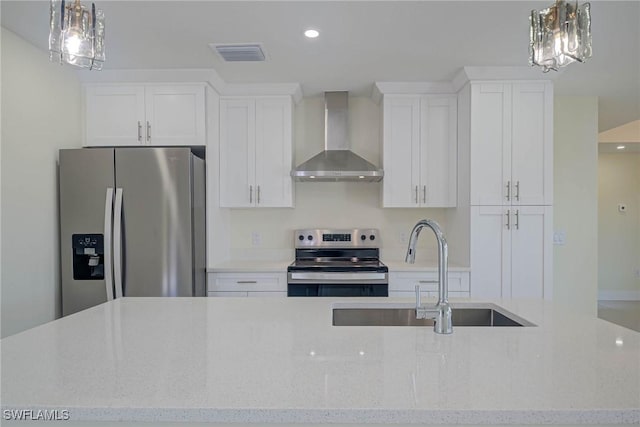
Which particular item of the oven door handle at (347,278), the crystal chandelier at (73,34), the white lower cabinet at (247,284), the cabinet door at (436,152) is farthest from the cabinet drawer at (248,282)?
the crystal chandelier at (73,34)

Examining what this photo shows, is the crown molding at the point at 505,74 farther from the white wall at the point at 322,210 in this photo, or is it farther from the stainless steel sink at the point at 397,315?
the stainless steel sink at the point at 397,315

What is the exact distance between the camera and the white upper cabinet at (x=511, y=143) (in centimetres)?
308

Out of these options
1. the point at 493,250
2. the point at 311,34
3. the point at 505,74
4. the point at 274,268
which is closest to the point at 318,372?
the point at 311,34

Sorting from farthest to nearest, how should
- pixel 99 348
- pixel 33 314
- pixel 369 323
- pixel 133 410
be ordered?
pixel 33 314 < pixel 369 323 < pixel 99 348 < pixel 133 410

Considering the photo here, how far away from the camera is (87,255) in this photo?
2.82m

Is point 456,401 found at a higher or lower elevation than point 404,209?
lower

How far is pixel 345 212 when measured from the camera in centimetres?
382

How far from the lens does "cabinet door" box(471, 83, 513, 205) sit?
10.1 ft

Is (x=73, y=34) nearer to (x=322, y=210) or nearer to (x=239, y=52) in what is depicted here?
(x=239, y=52)

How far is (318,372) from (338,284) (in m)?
2.12

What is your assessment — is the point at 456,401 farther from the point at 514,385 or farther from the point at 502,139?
the point at 502,139

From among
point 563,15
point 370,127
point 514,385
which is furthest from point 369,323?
point 370,127

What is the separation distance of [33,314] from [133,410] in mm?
2304

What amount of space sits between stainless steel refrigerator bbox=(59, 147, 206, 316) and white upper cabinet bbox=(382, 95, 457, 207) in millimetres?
1633
